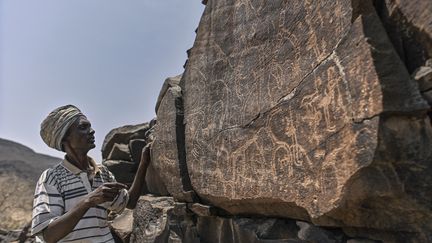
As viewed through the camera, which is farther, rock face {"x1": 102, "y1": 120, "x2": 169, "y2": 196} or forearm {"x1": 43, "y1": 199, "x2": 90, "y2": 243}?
rock face {"x1": 102, "y1": 120, "x2": 169, "y2": 196}

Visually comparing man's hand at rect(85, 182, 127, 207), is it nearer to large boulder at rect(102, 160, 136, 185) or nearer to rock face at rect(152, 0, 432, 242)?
rock face at rect(152, 0, 432, 242)

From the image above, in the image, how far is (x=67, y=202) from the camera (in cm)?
283

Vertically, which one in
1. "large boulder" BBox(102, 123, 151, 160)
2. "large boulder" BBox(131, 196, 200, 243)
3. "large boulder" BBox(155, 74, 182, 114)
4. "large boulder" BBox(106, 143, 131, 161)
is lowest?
"large boulder" BBox(131, 196, 200, 243)

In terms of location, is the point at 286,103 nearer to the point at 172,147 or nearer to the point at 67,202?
the point at 67,202

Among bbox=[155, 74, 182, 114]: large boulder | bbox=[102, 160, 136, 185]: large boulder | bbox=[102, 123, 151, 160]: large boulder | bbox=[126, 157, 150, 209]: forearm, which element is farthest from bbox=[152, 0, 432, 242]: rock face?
bbox=[102, 123, 151, 160]: large boulder

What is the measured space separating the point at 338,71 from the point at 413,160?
66cm

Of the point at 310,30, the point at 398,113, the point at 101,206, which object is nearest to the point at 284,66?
the point at 310,30

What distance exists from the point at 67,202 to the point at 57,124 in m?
0.71

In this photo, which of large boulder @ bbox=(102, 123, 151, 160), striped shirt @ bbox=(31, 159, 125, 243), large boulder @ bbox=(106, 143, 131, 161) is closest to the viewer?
striped shirt @ bbox=(31, 159, 125, 243)

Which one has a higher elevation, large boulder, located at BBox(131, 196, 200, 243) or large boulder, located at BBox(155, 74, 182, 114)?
large boulder, located at BBox(155, 74, 182, 114)

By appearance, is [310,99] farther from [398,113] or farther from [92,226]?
[92,226]

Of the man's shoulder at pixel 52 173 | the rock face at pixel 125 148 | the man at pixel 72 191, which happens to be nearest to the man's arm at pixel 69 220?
the man at pixel 72 191

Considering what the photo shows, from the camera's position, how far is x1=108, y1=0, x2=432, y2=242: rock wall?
2041 mm

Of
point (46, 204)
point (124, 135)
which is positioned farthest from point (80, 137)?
point (124, 135)
